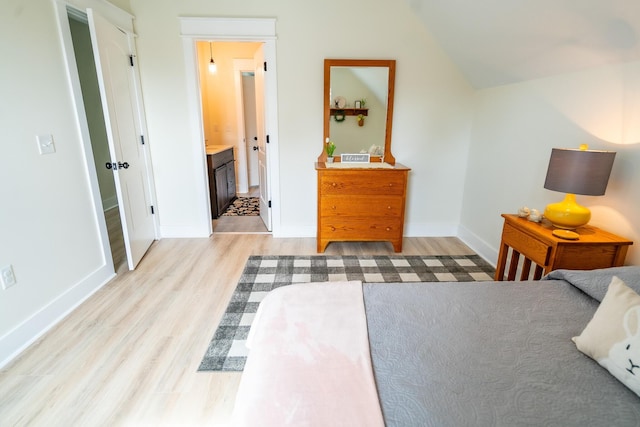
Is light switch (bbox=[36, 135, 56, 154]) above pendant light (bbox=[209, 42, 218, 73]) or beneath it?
beneath

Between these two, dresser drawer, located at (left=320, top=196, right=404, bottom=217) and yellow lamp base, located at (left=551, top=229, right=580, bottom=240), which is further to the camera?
dresser drawer, located at (left=320, top=196, right=404, bottom=217)

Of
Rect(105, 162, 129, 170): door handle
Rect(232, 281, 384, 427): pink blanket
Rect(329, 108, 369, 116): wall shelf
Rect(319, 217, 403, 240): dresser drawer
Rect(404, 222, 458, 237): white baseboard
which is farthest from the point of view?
Rect(404, 222, 458, 237): white baseboard

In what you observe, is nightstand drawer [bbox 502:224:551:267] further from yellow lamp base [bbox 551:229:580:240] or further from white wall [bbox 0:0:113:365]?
white wall [bbox 0:0:113:365]

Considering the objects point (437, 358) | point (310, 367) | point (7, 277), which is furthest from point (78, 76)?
point (437, 358)

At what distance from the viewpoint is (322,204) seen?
10.3 ft

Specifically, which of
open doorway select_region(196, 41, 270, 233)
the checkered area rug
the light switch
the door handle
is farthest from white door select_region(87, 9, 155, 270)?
open doorway select_region(196, 41, 270, 233)

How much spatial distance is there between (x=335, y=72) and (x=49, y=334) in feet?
10.2

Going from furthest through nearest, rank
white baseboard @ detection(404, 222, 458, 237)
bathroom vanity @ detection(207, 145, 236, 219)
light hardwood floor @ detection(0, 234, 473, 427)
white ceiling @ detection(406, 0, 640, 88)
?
bathroom vanity @ detection(207, 145, 236, 219)
white baseboard @ detection(404, 222, 458, 237)
white ceiling @ detection(406, 0, 640, 88)
light hardwood floor @ detection(0, 234, 473, 427)

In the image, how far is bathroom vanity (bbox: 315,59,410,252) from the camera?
3.08m

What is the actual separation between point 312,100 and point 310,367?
287 cm

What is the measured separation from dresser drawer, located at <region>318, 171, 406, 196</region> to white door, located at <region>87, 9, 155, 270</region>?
1.73 m

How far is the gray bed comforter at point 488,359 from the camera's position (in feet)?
2.85

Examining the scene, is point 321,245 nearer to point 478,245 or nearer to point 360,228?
point 360,228

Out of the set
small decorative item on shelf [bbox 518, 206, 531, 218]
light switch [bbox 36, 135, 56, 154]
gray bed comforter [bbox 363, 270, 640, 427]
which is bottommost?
gray bed comforter [bbox 363, 270, 640, 427]
